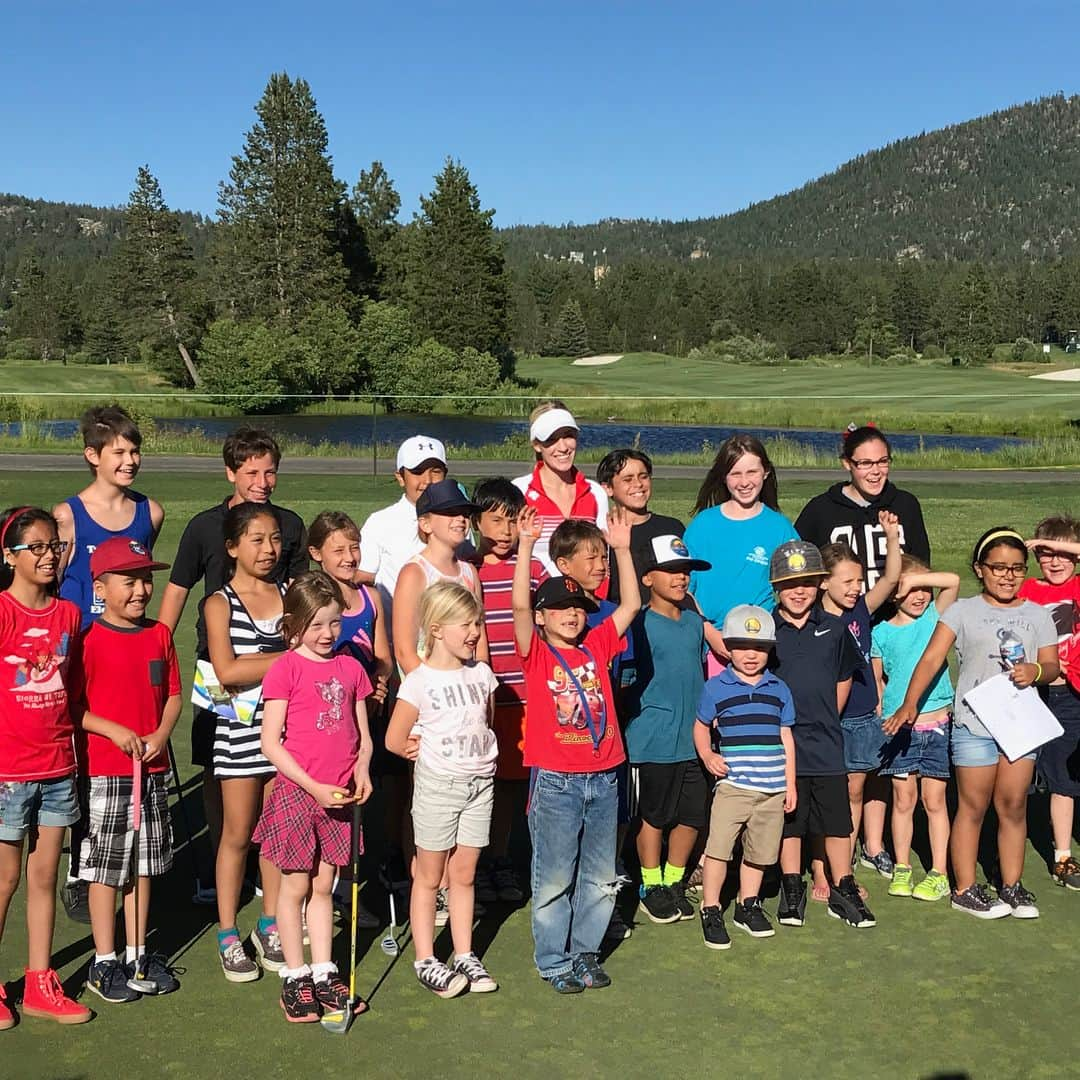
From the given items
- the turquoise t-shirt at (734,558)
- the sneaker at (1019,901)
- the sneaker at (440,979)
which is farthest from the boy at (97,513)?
the sneaker at (1019,901)

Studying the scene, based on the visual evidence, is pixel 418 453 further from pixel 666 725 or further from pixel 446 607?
pixel 666 725

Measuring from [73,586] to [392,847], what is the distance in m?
1.78

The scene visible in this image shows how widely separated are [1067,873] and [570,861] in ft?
8.04

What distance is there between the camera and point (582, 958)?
471 cm

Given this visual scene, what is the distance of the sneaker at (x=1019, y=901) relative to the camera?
17.4ft

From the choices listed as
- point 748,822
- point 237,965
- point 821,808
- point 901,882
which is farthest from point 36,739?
point 901,882

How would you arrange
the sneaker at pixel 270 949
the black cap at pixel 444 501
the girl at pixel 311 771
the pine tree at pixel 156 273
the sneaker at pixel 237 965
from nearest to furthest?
the girl at pixel 311 771 < the sneaker at pixel 237 965 < the sneaker at pixel 270 949 < the black cap at pixel 444 501 < the pine tree at pixel 156 273

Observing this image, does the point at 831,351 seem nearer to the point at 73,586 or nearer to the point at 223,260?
the point at 223,260

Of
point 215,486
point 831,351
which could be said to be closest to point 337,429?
point 215,486

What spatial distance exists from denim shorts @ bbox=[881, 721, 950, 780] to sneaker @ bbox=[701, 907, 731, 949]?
3.92 feet

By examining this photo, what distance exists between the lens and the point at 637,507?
5602 millimetres

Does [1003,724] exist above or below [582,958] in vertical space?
above

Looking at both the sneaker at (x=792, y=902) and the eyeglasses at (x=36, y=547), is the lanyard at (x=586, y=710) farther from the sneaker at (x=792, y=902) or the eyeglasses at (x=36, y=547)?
the eyeglasses at (x=36, y=547)

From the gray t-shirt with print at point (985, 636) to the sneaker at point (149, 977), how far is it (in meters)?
3.34
